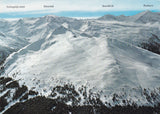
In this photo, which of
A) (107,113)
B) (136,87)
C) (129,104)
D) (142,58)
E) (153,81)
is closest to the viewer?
(107,113)

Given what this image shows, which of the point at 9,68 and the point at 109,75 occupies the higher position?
the point at 109,75

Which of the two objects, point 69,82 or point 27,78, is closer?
point 69,82

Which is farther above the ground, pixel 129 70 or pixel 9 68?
pixel 129 70

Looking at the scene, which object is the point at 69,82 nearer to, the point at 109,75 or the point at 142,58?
the point at 109,75

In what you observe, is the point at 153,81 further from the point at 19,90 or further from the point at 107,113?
the point at 19,90

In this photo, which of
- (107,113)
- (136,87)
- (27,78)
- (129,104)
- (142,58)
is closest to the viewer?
(107,113)

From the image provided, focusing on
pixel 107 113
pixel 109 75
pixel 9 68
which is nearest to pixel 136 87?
pixel 109 75

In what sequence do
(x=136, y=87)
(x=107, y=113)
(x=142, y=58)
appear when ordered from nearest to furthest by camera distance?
(x=107, y=113) < (x=136, y=87) < (x=142, y=58)

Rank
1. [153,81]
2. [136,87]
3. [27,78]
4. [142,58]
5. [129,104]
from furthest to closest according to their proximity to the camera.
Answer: [142,58] < [27,78] < [153,81] < [136,87] < [129,104]

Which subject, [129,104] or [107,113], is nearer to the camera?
[107,113]

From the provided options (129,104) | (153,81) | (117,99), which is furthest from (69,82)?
(153,81)
